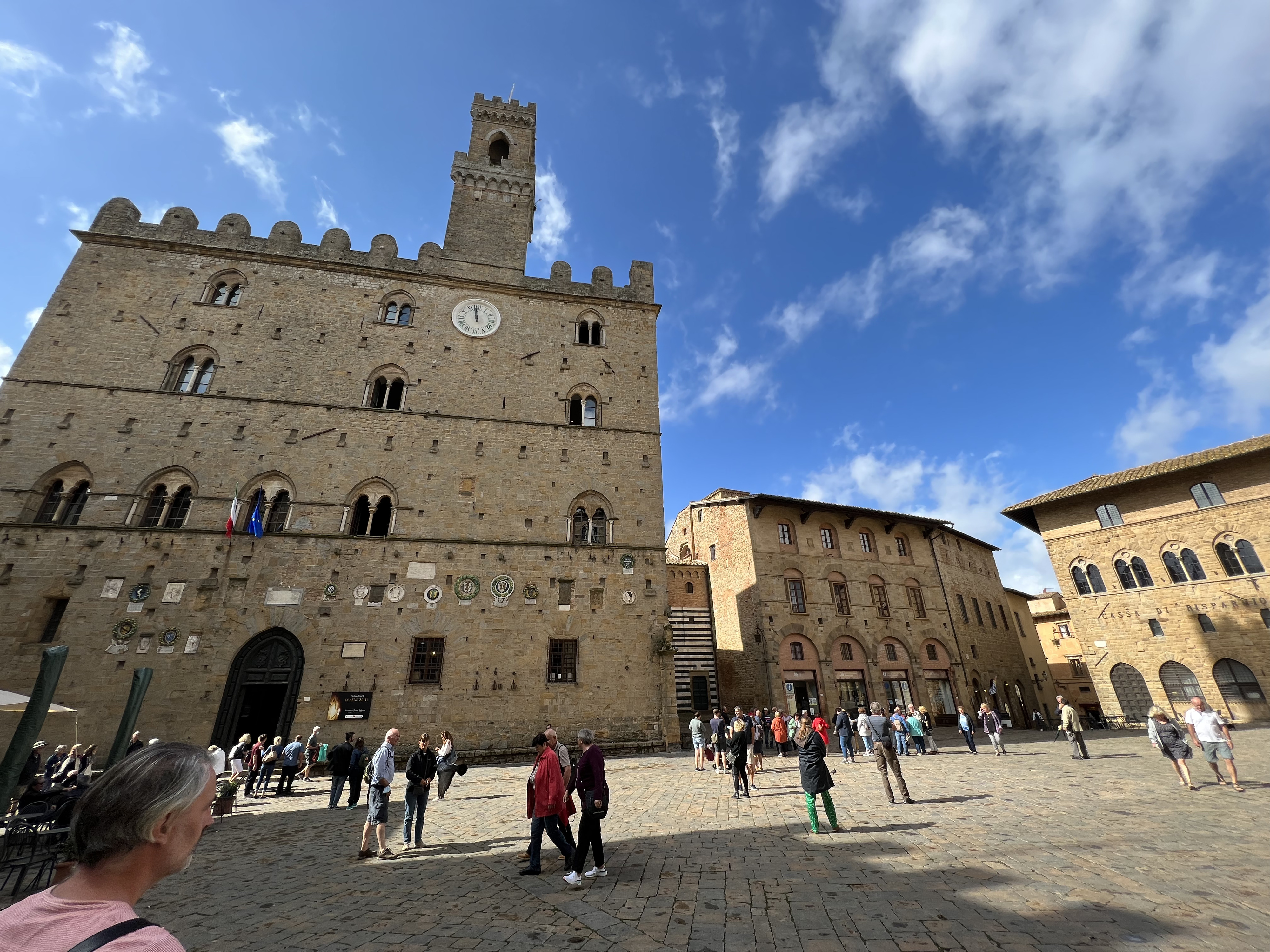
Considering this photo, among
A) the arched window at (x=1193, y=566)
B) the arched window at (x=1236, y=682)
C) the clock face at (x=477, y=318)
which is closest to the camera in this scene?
the arched window at (x=1236, y=682)

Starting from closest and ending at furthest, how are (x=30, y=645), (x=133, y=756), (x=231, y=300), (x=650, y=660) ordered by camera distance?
1. (x=133, y=756)
2. (x=30, y=645)
3. (x=650, y=660)
4. (x=231, y=300)

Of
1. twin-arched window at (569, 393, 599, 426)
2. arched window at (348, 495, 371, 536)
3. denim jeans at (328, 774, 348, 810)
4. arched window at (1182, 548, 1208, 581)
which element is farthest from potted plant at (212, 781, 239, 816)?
arched window at (1182, 548, 1208, 581)

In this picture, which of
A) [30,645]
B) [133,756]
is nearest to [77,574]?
[30,645]

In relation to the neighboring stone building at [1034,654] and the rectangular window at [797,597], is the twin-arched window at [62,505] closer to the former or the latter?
the rectangular window at [797,597]

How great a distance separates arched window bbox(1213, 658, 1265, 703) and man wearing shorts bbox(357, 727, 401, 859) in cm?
2822

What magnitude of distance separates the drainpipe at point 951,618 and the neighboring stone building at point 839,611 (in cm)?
6

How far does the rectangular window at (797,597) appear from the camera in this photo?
23.1 metres

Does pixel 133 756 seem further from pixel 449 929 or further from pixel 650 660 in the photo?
pixel 650 660

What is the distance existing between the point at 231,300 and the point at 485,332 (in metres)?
9.36

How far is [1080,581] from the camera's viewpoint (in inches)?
942

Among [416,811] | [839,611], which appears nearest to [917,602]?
[839,611]

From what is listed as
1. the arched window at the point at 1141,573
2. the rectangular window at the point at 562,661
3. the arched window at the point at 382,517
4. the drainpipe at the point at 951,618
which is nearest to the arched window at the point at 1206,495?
the arched window at the point at 1141,573

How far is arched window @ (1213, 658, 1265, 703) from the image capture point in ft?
63.1

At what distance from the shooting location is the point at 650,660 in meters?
17.4
